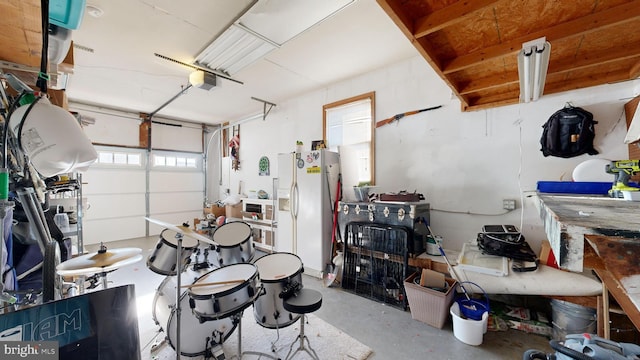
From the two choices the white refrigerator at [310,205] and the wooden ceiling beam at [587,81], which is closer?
the wooden ceiling beam at [587,81]

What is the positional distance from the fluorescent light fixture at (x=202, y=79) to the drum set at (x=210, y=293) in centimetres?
239

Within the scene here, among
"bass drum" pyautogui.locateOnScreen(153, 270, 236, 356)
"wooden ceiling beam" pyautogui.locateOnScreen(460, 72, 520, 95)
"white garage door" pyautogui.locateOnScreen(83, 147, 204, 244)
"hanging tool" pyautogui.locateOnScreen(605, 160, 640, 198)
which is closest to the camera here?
"hanging tool" pyautogui.locateOnScreen(605, 160, 640, 198)

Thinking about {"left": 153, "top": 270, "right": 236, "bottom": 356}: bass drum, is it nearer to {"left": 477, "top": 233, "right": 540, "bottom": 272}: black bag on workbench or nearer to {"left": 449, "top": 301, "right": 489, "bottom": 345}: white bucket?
{"left": 449, "top": 301, "right": 489, "bottom": 345}: white bucket

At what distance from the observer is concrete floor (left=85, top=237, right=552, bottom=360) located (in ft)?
6.43

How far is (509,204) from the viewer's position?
2627 mm

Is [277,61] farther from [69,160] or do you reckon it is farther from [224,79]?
[69,160]

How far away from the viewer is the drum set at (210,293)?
1.49m

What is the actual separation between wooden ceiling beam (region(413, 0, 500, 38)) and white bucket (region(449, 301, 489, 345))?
7.67 ft

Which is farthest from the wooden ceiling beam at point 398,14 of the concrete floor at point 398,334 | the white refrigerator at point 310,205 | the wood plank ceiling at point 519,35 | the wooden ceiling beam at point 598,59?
the concrete floor at point 398,334

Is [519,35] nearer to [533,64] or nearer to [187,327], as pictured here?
[533,64]

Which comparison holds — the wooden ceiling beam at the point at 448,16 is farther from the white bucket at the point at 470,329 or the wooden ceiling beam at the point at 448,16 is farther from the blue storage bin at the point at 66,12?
the white bucket at the point at 470,329

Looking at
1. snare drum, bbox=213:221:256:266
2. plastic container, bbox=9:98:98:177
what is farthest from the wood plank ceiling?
snare drum, bbox=213:221:256:266

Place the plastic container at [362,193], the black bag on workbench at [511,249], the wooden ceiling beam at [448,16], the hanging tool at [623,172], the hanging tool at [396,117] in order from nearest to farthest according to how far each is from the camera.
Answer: the wooden ceiling beam at [448,16], the hanging tool at [623,172], the black bag on workbench at [511,249], the hanging tool at [396,117], the plastic container at [362,193]

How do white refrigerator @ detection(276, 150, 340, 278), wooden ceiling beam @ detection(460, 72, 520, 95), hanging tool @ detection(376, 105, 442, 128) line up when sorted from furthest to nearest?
white refrigerator @ detection(276, 150, 340, 278), hanging tool @ detection(376, 105, 442, 128), wooden ceiling beam @ detection(460, 72, 520, 95)
